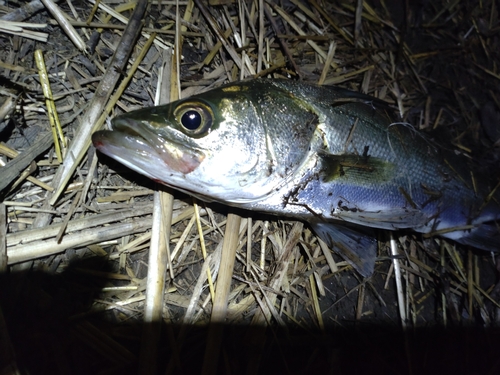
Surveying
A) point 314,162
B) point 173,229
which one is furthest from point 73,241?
point 314,162

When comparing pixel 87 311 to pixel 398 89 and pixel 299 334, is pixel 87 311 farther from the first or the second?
pixel 398 89

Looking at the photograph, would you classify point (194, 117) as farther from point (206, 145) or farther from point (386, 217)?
point (386, 217)

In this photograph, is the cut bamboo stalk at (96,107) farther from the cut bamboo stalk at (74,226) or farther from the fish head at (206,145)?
the fish head at (206,145)

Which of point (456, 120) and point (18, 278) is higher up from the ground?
point (456, 120)

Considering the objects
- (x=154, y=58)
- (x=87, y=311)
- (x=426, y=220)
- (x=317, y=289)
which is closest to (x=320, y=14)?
(x=154, y=58)

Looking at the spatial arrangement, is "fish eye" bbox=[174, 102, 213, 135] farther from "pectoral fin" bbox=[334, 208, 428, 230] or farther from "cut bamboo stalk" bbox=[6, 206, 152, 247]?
"pectoral fin" bbox=[334, 208, 428, 230]

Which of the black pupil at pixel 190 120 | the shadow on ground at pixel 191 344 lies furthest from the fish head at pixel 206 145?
the shadow on ground at pixel 191 344

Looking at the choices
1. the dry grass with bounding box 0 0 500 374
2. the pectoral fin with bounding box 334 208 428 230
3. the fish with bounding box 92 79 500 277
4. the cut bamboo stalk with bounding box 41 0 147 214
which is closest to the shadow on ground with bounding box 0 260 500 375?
the dry grass with bounding box 0 0 500 374
